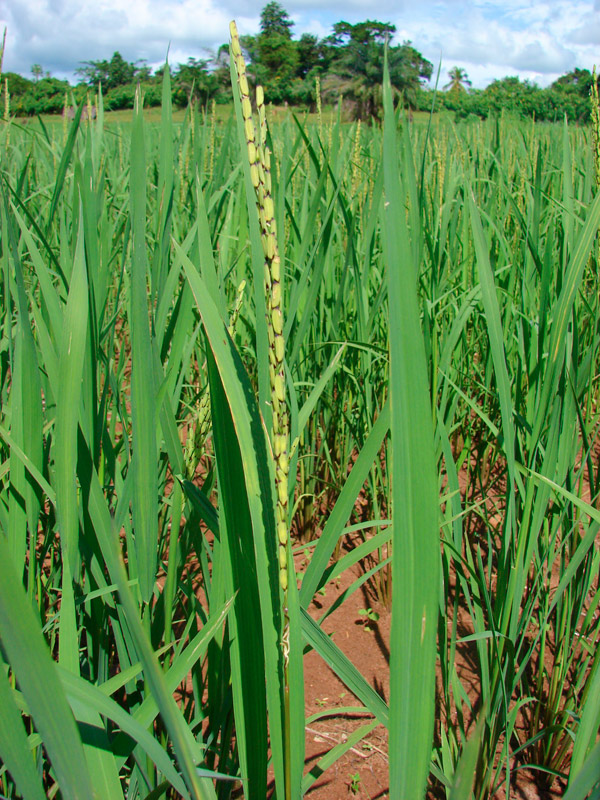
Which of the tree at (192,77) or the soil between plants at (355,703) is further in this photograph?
the tree at (192,77)

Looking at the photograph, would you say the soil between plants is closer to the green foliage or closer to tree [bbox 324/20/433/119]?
the green foliage

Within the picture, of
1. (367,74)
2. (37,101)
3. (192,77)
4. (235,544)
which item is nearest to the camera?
(235,544)

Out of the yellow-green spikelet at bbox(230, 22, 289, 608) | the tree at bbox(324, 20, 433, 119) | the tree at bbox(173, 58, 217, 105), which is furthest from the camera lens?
the tree at bbox(324, 20, 433, 119)

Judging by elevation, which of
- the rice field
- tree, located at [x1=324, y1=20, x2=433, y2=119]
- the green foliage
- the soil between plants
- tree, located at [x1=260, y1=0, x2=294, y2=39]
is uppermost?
tree, located at [x1=260, y1=0, x2=294, y2=39]

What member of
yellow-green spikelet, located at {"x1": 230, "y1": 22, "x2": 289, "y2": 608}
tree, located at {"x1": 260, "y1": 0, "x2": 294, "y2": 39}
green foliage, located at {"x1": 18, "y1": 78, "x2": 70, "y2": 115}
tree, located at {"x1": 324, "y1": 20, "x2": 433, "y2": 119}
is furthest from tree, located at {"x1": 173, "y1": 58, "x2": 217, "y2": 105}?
tree, located at {"x1": 260, "y1": 0, "x2": 294, "y2": 39}

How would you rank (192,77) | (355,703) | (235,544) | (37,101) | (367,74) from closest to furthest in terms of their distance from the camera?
1. (235,544)
2. (355,703)
3. (192,77)
4. (37,101)
5. (367,74)

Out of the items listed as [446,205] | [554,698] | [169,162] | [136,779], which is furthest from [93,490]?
[446,205]

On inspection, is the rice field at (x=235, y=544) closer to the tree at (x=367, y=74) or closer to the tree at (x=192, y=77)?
the tree at (x=192, y=77)

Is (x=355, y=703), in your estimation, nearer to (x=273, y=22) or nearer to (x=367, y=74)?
(x=367, y=74)

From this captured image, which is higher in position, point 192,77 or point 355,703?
point 192,77

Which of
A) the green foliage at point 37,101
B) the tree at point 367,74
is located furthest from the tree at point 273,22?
the green foliage at point 37,101

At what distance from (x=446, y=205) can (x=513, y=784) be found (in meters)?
1.48

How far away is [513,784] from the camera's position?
1.08m

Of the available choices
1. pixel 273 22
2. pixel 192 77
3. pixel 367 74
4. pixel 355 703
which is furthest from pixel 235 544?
pixel 273 22
